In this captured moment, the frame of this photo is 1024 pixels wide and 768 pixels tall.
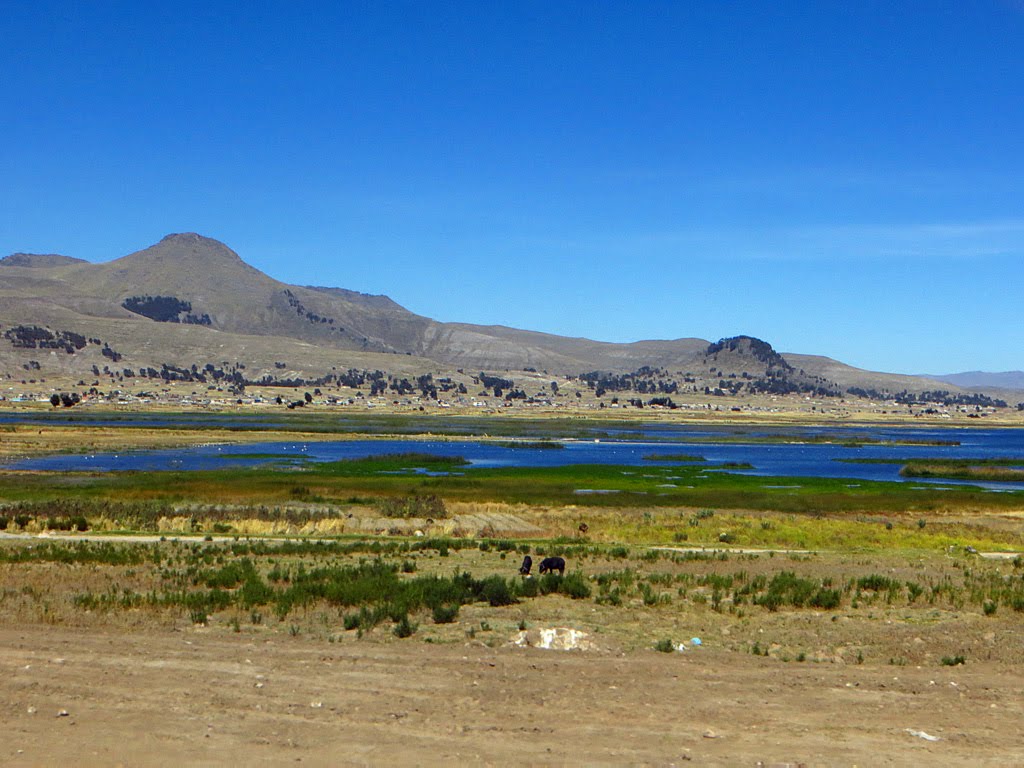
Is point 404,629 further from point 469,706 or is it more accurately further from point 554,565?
point 554,565

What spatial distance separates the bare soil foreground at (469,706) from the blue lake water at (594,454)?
5956 centimetres

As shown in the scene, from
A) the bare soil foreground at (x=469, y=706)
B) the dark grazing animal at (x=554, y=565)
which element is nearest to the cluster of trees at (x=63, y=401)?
the dark grazing animal at (x=554, y=565)

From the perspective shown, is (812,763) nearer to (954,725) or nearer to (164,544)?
(954,725)

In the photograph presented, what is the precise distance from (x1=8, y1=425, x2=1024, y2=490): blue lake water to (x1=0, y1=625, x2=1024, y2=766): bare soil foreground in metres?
59.6

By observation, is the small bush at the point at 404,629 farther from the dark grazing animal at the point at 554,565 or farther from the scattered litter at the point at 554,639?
the dark grazing animal at the point at 554,565

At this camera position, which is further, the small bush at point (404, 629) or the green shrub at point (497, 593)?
the green shrub at point (497, 593)

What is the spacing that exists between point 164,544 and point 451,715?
20.6 metres

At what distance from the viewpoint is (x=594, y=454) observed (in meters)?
99.9

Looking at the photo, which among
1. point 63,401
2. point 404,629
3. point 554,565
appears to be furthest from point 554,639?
point 63,401

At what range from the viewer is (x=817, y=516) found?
164 feet

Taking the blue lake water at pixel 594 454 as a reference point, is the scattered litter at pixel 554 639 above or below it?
above

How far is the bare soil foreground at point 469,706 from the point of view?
11094 mm

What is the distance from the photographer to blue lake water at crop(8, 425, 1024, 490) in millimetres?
77562

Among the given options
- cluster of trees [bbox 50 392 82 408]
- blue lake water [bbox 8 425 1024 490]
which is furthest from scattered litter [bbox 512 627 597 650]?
cluster of trees [bbox 50 392 82 408]
